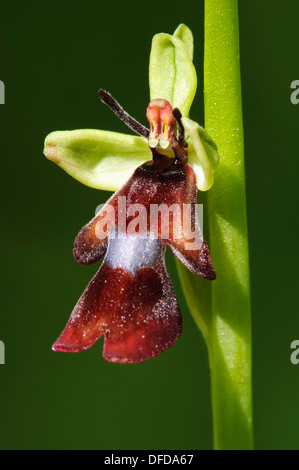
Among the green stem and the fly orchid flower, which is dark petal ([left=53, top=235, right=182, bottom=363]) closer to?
the fly orchid flower

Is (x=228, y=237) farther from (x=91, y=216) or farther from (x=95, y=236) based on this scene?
(x=91, y=216)

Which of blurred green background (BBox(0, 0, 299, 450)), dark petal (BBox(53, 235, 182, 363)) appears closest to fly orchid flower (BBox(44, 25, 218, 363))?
dark petal (BBox(53, 235, 182, 363))

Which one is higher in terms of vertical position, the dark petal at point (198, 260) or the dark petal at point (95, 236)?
the dark petal at point (95, 236)

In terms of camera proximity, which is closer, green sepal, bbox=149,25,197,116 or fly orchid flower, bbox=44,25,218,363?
fly orchid flower, bbox=44,25,218,363

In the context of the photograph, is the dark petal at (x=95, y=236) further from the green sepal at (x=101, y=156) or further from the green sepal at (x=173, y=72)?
the green sepal at (x=173, y=72)

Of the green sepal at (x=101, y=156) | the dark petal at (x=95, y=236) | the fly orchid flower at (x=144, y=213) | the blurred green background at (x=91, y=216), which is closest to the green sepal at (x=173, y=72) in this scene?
the fly orchid flower at (x=144, y=213)

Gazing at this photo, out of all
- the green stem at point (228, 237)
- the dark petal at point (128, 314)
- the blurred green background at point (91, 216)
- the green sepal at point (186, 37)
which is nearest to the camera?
the dark petal at point (128, 314)

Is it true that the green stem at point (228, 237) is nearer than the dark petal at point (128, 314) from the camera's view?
→ No

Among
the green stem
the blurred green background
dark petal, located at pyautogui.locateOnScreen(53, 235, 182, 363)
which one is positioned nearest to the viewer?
dark petal, located at pyautogui.locateOnScreen(53, 235, 182, 363)
